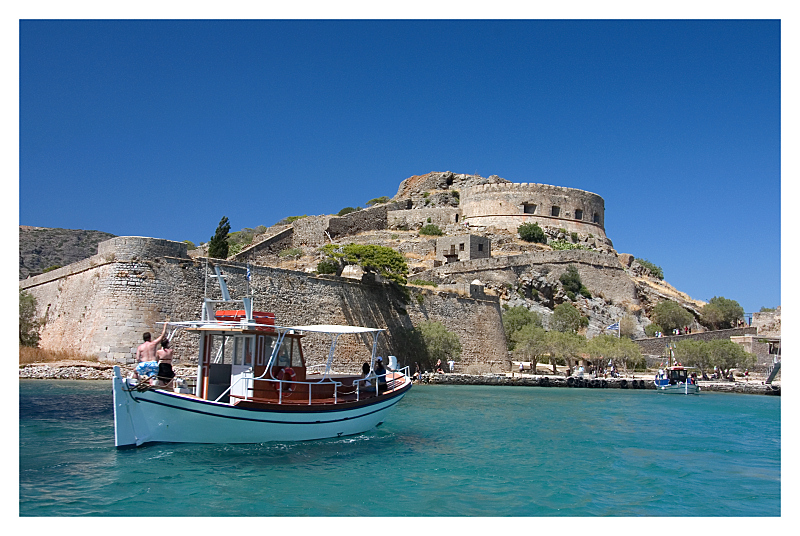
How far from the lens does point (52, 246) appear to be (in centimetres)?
5559

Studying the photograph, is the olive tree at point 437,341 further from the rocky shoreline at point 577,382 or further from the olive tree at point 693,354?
the olive tree at point 693,354

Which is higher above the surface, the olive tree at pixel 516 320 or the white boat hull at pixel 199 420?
the olive tree at pixel 516 320

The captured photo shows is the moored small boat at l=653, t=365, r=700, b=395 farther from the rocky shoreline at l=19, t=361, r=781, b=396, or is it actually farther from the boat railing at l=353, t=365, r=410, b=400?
the boat railing at l=353, t=365, r=410, b=400

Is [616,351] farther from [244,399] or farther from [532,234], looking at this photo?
[244,399]

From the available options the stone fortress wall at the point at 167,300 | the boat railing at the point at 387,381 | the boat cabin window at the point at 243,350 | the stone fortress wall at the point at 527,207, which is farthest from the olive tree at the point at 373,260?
the stone fortress wall at the point at 527,207

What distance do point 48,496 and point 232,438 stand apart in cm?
371

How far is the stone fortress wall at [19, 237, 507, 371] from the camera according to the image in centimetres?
1950

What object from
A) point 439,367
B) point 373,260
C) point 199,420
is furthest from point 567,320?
point 199,420

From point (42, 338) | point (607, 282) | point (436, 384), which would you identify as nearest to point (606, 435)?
point (436, 384)

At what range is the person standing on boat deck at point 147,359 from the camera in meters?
10.4

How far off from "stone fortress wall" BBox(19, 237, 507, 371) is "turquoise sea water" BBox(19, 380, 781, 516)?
3.46m

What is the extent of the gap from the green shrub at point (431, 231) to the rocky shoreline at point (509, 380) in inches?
670

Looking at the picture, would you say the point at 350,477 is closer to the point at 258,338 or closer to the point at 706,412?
the point at 258,338

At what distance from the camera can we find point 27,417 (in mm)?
12430
